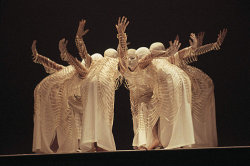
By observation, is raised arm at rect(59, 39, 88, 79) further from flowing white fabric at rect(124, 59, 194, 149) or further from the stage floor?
the stage floor

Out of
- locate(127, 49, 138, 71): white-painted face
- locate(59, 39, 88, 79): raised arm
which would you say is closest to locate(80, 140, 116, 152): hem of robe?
locate(59, 39, 88, 79): raised arm

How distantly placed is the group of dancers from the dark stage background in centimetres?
124

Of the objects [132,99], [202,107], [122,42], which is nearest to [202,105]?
[202,107]

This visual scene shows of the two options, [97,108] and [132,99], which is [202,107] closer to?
[132,99]

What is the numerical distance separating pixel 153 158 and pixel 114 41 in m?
3.21

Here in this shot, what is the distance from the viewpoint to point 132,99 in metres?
6.44

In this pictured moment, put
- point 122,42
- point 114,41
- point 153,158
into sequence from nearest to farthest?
point 153,158 → point 122,42 → point 114,41

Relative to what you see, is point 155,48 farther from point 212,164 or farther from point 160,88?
point 212,164

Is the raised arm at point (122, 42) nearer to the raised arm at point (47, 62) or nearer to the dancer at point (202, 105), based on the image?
the dancer at point (202, 105)

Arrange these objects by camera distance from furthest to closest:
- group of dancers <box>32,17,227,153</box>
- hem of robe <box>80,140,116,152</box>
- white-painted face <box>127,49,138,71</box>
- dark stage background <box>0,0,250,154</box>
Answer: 1. dark stage background <box>0,0,250,154</box>
2. white-painted face <box>127,49,138,71</box>
3. group of dancers <box>32,17,227,153</box>
4. hem of robe <box>80,140,116,152</box>

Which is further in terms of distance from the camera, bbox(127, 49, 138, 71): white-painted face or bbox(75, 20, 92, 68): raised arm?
bbox(127, 49, 138, 71): white-painted face

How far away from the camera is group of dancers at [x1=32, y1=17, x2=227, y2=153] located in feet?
19.3

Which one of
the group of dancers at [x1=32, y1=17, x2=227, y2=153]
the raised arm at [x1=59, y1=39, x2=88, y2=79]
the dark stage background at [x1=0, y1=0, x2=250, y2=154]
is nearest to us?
the group of dancers at [x1=32, y1=17, x2=227, y2=153]

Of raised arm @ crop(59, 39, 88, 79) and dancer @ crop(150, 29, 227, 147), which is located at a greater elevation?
raised arm @ crop(59, 39, 88, 79)
